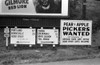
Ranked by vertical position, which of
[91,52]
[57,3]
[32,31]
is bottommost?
[91,52]

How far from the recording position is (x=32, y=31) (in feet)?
42.5

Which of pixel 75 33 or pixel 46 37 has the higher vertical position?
pixel 75 33

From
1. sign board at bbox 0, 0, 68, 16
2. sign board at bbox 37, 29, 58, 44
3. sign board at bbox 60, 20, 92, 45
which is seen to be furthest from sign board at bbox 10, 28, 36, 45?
sign board at bbox 0, 0, 68, 16

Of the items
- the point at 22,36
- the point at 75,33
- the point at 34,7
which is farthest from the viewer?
the point at 34,7

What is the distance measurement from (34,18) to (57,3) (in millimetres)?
1701

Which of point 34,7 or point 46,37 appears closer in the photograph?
point 46,37

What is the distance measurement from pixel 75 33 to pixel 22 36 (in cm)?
267

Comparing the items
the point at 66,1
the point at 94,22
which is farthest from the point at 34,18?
the point at 94,22

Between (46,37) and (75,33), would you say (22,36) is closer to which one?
(46,37)

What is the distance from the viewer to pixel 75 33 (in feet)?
42.7

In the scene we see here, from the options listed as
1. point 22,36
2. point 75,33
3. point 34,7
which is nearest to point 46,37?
point 22,36

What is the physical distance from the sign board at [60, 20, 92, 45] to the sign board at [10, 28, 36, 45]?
1507mm

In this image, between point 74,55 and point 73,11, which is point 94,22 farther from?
point 74,55

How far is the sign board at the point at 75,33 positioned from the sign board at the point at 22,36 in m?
1.51
